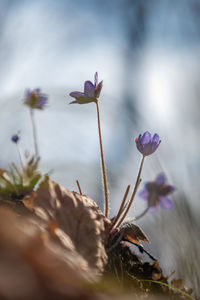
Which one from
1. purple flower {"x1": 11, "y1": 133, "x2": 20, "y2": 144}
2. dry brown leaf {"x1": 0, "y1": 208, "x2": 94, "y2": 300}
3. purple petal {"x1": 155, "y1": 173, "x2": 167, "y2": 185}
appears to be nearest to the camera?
dry brown leaf {"x1": 0, "y1": 208, "x2": 94, "y2": 300}

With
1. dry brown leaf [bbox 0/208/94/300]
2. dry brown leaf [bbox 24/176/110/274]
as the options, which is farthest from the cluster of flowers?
dry brown leaf [bbox 0/208/94/300]

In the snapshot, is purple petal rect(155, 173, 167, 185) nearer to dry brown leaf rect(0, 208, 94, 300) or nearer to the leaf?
the leaf

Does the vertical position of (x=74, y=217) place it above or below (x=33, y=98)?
below

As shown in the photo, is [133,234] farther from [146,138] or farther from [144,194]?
[146,138]

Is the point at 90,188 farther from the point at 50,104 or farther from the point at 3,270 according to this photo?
the point at 3,270

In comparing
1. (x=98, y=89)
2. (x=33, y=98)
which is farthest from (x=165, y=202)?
(x=33, y=98)
